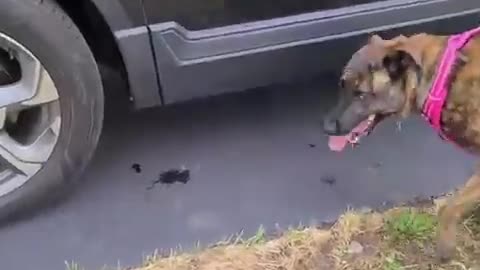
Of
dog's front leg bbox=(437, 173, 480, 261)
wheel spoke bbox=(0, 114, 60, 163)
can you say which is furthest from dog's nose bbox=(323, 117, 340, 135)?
wheel spoke bbox=(0, 114, 60, 163)

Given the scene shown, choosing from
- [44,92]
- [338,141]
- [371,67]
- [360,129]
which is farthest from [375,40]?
[44,92]

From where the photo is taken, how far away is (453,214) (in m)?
3.71

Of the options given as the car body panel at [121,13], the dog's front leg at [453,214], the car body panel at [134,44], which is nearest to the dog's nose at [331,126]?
the dog's front leg at [453,214]

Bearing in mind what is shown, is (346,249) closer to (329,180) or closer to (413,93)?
(329,180)

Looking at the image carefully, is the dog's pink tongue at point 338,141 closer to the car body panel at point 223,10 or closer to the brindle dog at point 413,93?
the brindle dog at point 413,93

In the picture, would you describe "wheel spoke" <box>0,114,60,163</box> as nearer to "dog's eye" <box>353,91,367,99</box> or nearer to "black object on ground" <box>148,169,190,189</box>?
"black object on ground" <box>148,169,190,189</box>

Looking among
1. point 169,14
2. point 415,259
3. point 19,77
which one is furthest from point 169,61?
point 415,259

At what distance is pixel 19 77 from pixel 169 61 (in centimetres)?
58

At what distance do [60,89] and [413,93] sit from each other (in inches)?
52.6

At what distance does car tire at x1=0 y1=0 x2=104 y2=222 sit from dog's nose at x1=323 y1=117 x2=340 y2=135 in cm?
89

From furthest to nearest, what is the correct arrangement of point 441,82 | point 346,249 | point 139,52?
point 346,249 < point 139,52 < point 441,82

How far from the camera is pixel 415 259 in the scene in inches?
147

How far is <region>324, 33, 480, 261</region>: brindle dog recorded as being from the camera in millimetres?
3512

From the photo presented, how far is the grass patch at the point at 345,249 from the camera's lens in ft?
12.3
